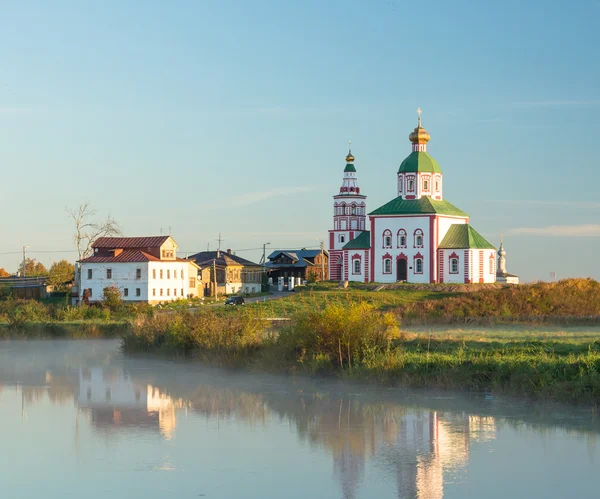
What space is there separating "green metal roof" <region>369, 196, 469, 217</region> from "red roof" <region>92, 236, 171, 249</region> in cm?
1487

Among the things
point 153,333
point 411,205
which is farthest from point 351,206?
point 153,333

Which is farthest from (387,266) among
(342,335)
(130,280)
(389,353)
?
(389,353)

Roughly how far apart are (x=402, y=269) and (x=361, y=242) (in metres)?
4.02

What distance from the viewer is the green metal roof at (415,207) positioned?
210 feet

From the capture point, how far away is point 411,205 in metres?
64.5

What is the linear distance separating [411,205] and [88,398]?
4420 centimetres

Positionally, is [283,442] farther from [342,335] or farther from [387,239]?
[387,239]

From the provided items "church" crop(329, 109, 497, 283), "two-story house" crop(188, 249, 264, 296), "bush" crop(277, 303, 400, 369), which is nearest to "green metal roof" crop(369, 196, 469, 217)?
Answer: "church" crop(329, 109, 497, 283)

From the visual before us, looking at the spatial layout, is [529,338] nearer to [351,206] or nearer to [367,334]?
[367,334]

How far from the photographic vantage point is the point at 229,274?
7919 centimetres

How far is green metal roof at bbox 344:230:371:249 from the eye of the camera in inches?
2574

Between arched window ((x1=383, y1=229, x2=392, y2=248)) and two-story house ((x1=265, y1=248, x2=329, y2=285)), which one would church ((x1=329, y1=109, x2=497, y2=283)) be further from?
two-story house ((x1=265, y1=248, x2=329, y2=285))

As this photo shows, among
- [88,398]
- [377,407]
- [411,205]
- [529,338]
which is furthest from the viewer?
[411,205]

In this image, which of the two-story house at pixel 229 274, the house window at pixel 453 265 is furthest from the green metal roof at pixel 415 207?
the two-story house at pixel 229 274
